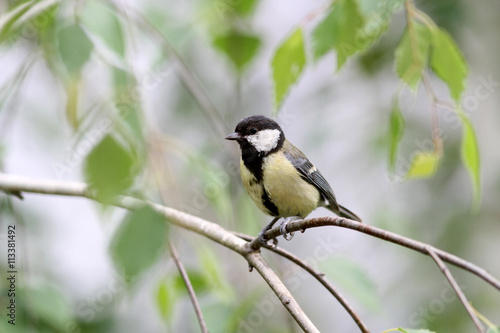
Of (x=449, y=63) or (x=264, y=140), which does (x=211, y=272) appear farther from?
(x=449, y=63)

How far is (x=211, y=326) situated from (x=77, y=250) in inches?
88.6

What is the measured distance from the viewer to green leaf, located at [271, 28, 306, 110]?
52.5 inches

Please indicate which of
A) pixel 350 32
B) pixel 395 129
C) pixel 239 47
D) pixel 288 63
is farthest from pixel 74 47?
pixel 239 47

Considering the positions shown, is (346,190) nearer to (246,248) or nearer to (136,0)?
(136,0)

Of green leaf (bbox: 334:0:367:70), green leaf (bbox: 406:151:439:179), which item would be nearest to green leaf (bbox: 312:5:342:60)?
green leaf (bbox: 334:0:367:70)

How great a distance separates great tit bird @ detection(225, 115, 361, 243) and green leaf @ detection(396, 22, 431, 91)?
1.99 feet

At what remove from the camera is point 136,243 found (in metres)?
0.88

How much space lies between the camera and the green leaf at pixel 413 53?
120 cm

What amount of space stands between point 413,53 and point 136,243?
0.70 metres

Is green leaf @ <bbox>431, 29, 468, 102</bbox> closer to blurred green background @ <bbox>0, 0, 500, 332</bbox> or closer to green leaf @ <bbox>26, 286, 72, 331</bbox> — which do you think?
blurred green background @ <bbox>0, 0, 500, 332</bbox>

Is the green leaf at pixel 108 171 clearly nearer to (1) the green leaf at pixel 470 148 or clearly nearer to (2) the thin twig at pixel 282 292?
(2) the thin twig at pixel 282 292

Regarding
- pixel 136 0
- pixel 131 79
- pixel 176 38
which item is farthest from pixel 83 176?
pixel 136 0

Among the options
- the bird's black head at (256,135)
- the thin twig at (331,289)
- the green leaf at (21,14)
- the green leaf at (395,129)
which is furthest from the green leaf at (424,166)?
the green leaf at (21,14)

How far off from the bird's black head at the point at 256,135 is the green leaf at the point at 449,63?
2.17 ft
